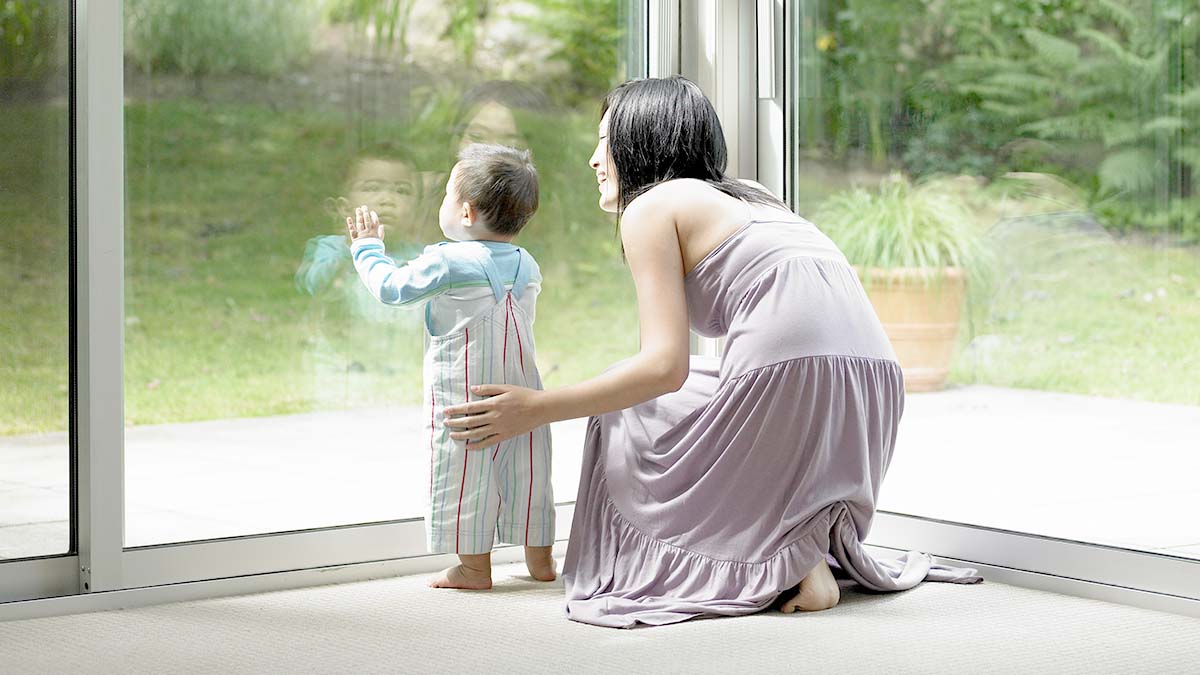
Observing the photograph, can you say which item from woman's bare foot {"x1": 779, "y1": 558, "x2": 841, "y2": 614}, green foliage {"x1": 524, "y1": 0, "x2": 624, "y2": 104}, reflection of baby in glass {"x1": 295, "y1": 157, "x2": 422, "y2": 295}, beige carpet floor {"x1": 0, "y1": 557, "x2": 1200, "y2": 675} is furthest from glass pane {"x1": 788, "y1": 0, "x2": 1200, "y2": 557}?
reflection of baby in glass {"x1": 295, "y1": 157, "x2": 422, "y2": 295}

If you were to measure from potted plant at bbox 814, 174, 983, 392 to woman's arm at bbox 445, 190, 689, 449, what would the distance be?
77 cm

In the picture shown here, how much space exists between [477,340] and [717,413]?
0.46m

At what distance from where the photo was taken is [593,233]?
314 cm

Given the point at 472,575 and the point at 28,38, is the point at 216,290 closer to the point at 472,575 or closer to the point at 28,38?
the point at 28,38

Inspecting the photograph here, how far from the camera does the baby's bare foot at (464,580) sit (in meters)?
2.53

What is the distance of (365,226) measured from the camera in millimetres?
2615

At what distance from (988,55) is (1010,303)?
498 millimetres

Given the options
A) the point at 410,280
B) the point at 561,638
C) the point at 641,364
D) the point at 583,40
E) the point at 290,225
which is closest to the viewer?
the point at 561,638

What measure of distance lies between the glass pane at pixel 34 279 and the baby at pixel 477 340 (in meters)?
0.53

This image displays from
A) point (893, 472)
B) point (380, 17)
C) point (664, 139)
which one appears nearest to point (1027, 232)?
point (893, 472)

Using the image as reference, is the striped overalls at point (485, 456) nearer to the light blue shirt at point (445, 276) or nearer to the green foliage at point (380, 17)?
the light blue shirt at point (445, 276)

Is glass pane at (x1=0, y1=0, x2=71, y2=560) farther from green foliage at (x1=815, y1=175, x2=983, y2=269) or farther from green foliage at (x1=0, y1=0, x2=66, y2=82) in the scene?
green foliage at (x1=815, y1=175, x2=983, y2=269)

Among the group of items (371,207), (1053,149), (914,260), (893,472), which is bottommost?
(893,472)

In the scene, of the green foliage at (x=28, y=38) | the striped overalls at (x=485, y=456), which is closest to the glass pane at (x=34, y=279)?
the green foliage at (x=28, y=38)
